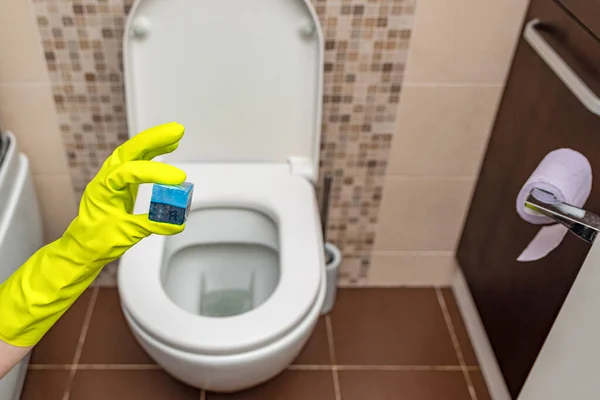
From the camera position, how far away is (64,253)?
67 centimetres

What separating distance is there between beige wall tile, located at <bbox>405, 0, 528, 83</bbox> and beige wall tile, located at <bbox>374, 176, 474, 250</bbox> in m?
0.26

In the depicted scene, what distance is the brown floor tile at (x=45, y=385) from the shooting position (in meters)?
1.25

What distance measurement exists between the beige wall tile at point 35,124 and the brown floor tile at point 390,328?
74 cm

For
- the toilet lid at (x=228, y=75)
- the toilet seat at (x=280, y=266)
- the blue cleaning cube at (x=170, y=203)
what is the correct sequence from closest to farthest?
the blue cleaning cube at (x=170, y=203), the toilet seat at (x=280, y=266), the toilet lid at (x=228, y=75)

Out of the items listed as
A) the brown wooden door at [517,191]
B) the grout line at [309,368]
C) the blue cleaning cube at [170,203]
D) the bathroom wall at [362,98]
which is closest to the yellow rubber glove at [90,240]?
the blue cleaning cube at [170,203]

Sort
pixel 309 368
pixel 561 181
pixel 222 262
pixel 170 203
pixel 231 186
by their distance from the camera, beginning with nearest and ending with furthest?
1. pixel 170 203
2. pixel 561 181
3. pixel 231 186
4. pixel 222 262
5. pixel 309 368

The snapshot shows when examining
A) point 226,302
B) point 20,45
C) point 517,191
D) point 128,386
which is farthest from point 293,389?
point 20,45

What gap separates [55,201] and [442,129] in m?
0.87

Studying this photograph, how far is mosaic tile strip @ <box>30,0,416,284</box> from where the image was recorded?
43.3 inches

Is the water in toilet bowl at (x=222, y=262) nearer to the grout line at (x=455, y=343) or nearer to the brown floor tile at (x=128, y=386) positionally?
the brown floor tile at (x=128, y=386)

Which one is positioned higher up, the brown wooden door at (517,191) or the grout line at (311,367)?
the brown wooden door at (517,191)

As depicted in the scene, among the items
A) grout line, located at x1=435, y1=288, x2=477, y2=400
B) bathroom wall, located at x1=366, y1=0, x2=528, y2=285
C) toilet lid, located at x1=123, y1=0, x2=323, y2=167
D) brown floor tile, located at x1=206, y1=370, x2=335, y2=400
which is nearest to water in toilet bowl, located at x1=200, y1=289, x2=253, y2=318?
brown floor tile, located at x1=206, y1=370, x2=335, y2=400

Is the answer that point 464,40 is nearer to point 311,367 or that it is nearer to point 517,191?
point 517,191

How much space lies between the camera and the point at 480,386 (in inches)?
52.2
